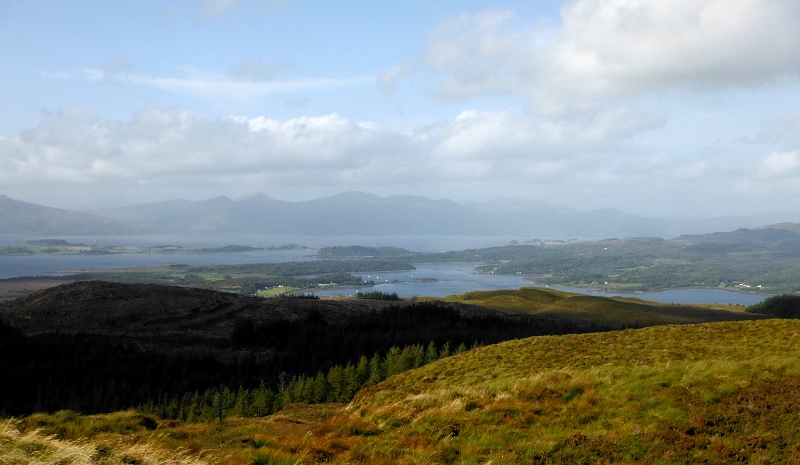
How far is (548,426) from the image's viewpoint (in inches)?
603

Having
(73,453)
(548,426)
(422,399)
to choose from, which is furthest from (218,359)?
(73,453)

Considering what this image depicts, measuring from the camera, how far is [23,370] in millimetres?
53000

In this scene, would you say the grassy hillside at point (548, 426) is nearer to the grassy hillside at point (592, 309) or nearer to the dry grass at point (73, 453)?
the dry grass at point (73, 453)

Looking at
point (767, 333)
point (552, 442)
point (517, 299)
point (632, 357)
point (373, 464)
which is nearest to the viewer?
point (373, 464)

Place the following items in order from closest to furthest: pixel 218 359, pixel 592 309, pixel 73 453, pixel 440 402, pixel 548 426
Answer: pixel 73 453 → pixel 548 426 → pixel 440 402 → pixel 218 359 → pixel 592 309

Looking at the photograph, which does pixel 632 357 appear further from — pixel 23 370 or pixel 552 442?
pixel 23 370

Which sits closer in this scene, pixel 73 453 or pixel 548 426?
pixel 73 453

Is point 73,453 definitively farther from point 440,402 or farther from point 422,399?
point 422,399

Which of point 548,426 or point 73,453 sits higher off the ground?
point 73,453

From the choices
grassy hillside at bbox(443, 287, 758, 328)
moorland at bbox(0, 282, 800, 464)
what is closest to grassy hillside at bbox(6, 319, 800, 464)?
moorland at bbox(0, 282, 800, 464)

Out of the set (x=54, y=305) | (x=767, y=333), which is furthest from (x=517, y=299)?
(x=767, y=333)

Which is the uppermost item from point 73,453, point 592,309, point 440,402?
point 73,453

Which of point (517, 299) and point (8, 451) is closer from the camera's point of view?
point (8, 451)

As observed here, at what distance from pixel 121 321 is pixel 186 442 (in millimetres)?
76553
